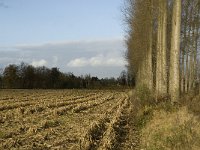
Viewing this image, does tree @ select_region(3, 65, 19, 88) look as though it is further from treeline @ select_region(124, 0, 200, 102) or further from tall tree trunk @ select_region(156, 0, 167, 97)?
tall tree trunk @ select_region(156, 0, 167, 97)

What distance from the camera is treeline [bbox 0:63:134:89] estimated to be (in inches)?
4323

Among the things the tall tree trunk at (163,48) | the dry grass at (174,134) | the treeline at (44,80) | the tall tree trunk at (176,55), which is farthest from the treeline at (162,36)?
the treeline at (44,80)

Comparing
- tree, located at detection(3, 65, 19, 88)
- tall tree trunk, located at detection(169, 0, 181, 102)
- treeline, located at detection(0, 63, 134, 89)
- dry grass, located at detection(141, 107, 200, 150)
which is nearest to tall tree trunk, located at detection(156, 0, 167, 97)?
tall tree trunk, located at detection(169, 0, 181, 102)

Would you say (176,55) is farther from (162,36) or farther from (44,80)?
(44,80)

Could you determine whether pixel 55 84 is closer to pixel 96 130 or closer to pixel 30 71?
pixel 30 71

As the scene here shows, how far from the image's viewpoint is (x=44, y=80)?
115062 millimetres

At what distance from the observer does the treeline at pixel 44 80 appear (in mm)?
109812

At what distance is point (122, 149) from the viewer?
1297 cm

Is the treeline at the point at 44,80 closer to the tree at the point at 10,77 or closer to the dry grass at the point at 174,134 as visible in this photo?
the tree at the point at 10,77

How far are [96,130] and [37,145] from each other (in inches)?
141

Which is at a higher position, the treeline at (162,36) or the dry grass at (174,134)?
the treeline at (162,36)

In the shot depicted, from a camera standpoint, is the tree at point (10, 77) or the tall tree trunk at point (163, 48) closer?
the tall tree trunk at point (163, 48)

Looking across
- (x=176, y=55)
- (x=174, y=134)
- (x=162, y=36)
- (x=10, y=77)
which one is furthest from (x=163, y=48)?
(x=10, y=77)

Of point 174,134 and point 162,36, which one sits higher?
point 162,36
